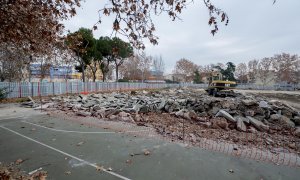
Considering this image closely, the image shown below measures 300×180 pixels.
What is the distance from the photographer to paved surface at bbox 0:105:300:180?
5727mm

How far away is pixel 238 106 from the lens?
40.1ft

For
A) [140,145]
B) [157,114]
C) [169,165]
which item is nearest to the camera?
[169,165]

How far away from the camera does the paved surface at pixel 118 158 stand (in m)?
5.73

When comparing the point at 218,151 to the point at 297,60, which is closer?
the point at 218,151

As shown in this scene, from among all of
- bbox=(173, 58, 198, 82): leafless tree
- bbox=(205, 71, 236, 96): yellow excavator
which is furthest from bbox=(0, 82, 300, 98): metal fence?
bbox=(173, 58, 198, 82): leafless tree

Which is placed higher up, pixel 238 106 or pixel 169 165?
pixel 238 106

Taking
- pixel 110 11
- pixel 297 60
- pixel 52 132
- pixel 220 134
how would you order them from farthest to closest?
pixel 297 60, pixel 52 132, pixel 220 134, pixel 110 11

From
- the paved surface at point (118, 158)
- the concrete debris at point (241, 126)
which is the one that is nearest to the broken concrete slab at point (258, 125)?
the concrete debris at point (241, 126)

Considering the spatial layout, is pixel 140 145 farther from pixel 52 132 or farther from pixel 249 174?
pixel 52 132

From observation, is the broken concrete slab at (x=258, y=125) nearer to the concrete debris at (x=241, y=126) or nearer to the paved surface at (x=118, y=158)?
the concrete debris at (x=241, y=126)

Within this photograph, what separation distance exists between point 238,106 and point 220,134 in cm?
370

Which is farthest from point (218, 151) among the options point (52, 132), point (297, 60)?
point (297, 60)

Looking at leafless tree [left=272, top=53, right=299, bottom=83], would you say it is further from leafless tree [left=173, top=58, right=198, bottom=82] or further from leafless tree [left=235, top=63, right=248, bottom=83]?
leafless tree [left=173, top=58, right=198, bottom=82]

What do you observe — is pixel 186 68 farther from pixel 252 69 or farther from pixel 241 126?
pixel 241 126
